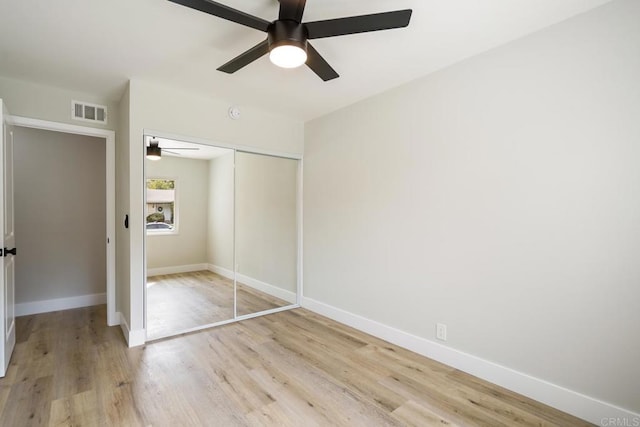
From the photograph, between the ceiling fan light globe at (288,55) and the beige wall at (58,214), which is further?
the beige wall at (58,214)

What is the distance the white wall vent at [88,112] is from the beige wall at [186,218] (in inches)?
34.2

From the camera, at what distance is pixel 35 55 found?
249 cm

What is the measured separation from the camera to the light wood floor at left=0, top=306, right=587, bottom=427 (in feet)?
6.40

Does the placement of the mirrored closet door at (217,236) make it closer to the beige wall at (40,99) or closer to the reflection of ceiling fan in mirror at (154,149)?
the reflection of ceiling fan in mirror at (154,149)

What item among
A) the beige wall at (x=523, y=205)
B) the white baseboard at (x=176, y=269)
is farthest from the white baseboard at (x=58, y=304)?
the beige wall at (x=523, y=205)

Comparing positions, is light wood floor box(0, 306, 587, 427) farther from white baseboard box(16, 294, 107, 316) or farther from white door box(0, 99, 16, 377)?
white baseboard box(16, 294, 107, 316)

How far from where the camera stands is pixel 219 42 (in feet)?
7.47

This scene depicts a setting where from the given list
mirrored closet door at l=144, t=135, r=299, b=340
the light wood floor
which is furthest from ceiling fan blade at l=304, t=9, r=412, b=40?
the light wood floor

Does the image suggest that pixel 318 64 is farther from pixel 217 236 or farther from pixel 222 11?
pixel 217 236

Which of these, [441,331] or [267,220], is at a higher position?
[267,220]

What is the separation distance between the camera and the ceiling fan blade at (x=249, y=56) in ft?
6.17

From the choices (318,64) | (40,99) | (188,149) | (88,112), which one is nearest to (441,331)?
(318,64)

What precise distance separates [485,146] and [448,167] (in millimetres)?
333

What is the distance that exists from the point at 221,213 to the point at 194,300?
4.02 feet
